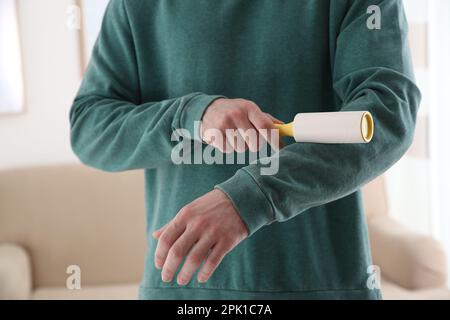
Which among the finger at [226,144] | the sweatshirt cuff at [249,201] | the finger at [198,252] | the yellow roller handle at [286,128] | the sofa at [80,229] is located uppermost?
the yellow roller handle at [286,128]

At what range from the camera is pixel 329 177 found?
1.49ft

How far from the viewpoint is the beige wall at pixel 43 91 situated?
73.5 inches

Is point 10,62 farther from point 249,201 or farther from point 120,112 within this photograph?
point 249,201

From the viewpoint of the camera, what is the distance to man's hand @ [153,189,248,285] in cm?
39

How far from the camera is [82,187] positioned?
5.84 feet

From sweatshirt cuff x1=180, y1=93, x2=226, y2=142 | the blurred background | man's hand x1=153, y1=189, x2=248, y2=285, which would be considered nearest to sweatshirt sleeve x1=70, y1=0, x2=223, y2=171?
sweatshirt cuff x1=180, y1=93, x2=226, y2=142

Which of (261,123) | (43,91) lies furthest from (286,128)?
(43,91)

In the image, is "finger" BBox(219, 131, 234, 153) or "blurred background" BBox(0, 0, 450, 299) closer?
"finger" BBox(219, 131, 234, 153)

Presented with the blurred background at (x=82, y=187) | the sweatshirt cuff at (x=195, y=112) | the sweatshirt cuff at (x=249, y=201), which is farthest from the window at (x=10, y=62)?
the sweatshirt cuff at (x=249, y=201)

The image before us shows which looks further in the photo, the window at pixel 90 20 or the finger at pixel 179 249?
the window at pixel 90 20

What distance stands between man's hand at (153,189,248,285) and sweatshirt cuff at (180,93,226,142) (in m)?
0.10

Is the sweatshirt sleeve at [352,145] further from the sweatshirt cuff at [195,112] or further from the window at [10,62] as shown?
the window at [10,62]

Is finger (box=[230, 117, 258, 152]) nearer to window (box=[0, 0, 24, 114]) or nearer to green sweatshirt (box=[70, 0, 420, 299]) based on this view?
green sweatshirt (box=[70, 0, 420, 299])

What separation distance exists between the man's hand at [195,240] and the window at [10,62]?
1.62 meters
